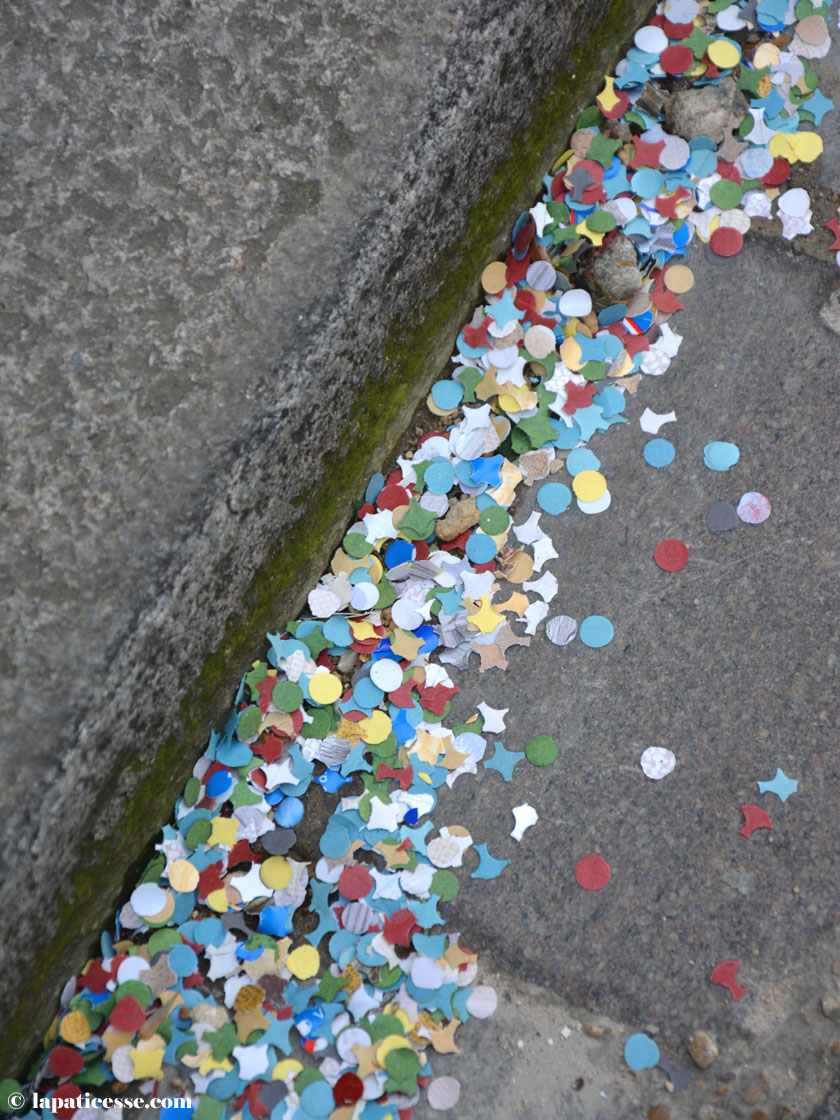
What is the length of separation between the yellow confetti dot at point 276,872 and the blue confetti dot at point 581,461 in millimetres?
972

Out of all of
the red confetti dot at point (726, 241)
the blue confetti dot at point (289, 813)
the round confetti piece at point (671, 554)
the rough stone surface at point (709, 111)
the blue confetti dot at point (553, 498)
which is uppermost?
the rough stone surface at point (709, 111)

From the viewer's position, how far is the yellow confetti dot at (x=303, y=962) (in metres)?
1.53

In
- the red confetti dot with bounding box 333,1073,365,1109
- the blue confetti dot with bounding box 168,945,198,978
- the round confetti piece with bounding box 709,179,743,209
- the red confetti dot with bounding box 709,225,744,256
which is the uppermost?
the round confetti piece with bounding box 709,179,743,209

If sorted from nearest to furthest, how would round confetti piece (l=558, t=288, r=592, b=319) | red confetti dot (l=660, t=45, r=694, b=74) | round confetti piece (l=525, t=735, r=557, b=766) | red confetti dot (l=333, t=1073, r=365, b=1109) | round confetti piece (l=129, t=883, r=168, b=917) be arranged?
red confetti dot (l=333, t=1073, r=365, b=1109) < round confetti piece (l=129, t=883, r=168, b=917) < round confetti piece (l=525, t=735, r=557, b=766) < round confetti piece (l=558, t=288, r=592, b=319) < red confetti dot (l=660, t=45, r=694, b=74)

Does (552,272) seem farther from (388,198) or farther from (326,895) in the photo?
(326,895)

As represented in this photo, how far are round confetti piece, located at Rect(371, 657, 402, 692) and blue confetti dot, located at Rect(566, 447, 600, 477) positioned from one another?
1.84ft

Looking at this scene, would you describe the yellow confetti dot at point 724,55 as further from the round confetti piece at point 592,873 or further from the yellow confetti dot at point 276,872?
the yellow confetti dot at point 276,872

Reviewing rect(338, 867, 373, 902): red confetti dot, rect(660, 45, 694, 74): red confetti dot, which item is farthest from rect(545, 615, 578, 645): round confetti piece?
rect(660, 45, 694, 74): red confetti dot

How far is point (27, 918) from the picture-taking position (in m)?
1.36

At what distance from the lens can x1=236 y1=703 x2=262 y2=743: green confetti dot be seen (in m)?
1.62

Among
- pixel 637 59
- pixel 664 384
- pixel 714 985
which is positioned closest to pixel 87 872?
pixel 714 985

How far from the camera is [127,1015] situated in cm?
147

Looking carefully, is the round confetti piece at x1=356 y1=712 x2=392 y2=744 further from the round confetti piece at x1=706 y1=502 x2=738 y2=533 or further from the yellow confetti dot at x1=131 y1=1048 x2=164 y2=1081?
the round confetti piece at x1=706 y1=502 x2=738 y2=533

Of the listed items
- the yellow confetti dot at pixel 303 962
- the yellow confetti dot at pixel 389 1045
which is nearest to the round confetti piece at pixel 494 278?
the yellow confetti dot at pixel 303 962
